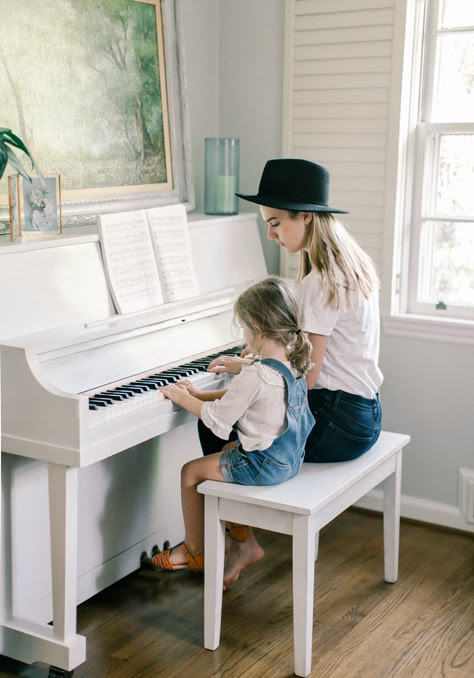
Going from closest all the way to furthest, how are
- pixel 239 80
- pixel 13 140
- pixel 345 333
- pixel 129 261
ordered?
→ pixel 13 140
pixel 345 333
pixel 129 261
pixel 239 80

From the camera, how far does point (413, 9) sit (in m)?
3.27

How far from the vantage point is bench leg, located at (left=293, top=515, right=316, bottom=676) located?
7.72ft

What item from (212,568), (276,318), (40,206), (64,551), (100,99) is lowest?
(212,568)

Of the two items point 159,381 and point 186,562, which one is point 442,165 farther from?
point 186,562

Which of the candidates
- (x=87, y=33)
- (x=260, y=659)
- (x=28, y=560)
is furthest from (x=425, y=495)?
(x=87, y=33)

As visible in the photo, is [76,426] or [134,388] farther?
[134,388]

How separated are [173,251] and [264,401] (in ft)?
2.55

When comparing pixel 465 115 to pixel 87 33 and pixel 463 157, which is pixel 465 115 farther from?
pixel 87 33

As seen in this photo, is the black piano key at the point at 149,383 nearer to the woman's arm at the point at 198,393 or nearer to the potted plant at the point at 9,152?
the woman's arm at the point at 198,393

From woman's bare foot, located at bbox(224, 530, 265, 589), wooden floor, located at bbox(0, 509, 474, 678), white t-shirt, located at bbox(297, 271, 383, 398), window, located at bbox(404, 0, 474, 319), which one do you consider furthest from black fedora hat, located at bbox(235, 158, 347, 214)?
wooden floor, located at bbox(0, 509, 474, 678)

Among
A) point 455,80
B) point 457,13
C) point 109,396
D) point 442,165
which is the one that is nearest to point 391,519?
point 109,396

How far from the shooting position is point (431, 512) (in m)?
3.51

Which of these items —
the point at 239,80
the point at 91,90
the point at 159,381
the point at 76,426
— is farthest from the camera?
the point at 239,80

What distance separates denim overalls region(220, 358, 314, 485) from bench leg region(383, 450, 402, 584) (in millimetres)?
573
